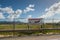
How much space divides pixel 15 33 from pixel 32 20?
16.0 ft

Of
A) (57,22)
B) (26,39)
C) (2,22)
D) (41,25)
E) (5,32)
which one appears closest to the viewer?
(26,39)

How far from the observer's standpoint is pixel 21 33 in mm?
18062

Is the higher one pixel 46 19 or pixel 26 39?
pixel 46 19

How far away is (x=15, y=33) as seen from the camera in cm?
1816

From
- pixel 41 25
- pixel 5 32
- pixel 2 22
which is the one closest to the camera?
pixel 5 32

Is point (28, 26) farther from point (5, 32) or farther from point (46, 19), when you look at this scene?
point (5, 32)

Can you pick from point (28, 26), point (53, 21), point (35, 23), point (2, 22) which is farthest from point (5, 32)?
point (53, 21)

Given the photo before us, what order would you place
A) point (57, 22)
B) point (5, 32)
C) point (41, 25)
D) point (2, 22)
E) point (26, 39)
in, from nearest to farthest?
point (26, 39), point (5, 32), point (2, 22), point (41, 25), point (57, 22)

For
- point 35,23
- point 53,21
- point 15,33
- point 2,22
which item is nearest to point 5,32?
point 15,33

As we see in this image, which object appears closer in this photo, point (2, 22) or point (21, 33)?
point (21, 33)

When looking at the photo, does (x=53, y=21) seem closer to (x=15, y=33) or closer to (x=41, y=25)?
(x=41, y=25)

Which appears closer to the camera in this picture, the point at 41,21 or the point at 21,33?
the point at 21,33

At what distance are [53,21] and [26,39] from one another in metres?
8.78

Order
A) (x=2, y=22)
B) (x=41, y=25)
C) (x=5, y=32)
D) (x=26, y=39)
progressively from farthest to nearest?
1. (x=41, y=25)
2. (x=2, y=22)
3. (x=5, y=32)
4. (x=26, y=39)
